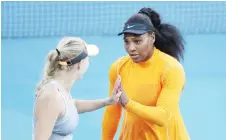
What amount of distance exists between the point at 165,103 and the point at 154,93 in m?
0.15

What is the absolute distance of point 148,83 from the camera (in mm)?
5707

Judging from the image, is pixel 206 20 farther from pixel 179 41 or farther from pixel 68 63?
pixel 68 63

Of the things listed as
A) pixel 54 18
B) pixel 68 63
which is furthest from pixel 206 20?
pixel 68 63

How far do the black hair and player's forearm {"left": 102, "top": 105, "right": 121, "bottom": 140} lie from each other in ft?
1.96

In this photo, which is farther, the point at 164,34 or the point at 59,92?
the point at 164,34

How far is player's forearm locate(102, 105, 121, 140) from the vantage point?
19.4ft

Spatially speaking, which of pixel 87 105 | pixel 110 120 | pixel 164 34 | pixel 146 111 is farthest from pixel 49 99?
pixel 164 34

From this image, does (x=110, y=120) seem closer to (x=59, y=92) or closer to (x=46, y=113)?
(x=59, y=92)

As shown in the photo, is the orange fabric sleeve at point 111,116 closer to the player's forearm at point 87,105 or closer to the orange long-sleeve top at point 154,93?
the orange long-sleeve top at point 154,93

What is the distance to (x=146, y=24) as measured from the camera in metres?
5.68

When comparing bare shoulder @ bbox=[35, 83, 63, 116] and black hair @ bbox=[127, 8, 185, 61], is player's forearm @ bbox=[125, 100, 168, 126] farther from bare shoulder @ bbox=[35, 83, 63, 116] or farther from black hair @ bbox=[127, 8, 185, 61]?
bare shoulder @ bbox=[35, 83, 63, 116]

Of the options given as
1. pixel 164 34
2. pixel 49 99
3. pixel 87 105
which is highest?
pixel 164 34

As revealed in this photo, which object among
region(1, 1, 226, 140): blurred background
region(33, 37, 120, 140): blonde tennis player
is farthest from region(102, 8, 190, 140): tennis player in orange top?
region(1, 1, 226, 140): blurred background

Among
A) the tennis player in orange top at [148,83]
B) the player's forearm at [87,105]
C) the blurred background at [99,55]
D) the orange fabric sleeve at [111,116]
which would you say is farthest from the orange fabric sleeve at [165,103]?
the blurred background at [99,55]
